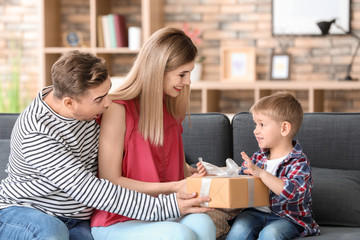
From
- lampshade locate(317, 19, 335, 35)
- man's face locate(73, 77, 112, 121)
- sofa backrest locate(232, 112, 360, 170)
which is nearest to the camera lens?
man's face locate(73, 77, 112, 121)

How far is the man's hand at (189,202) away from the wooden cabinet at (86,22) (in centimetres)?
288

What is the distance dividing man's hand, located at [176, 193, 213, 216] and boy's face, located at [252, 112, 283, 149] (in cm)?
41

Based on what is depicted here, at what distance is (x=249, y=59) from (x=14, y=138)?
3087mm

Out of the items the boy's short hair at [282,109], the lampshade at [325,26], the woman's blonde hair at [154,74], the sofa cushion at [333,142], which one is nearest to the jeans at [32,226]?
the woman's blonde hair at [154,74]

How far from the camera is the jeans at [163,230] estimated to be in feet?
5.82

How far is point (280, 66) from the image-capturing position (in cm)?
470

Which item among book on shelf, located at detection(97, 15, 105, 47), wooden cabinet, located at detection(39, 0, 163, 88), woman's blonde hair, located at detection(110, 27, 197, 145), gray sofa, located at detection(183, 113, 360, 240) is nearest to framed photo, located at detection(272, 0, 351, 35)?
wooden cabinet, located at detection(39, 0, 163, 88)

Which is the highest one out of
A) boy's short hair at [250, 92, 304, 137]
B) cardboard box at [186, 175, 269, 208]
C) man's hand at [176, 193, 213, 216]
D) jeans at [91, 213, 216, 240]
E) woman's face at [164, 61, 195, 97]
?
woman's face at [164, 61, 195, 97]

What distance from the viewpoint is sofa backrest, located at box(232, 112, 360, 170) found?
8.27 feet

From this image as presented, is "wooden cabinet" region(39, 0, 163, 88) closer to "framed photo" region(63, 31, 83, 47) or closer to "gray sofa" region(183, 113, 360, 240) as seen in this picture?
"framed photo" region(63, 31, 83, 47)

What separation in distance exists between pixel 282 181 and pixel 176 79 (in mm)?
527

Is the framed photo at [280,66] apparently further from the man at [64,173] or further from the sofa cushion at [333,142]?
the man at [64,173]

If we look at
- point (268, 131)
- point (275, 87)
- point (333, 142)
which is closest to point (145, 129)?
point (268, 131)

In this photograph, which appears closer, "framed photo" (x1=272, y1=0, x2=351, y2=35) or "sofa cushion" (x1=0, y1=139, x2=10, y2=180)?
"sofa cushion" (x1=0, y1=139, x2=10, y2=180)
